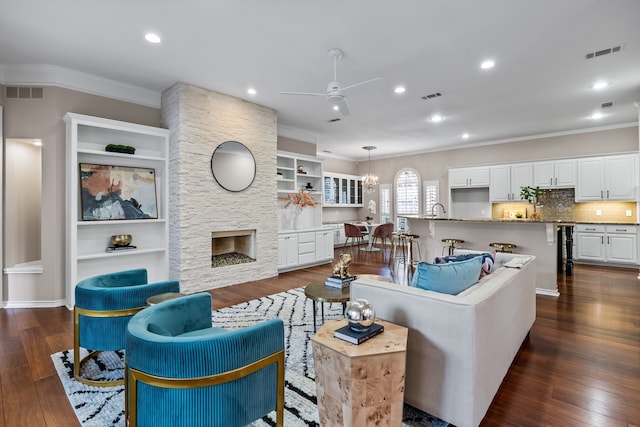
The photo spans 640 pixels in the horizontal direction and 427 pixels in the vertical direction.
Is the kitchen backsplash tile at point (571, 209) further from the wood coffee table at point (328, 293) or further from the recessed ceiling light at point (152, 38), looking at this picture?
the recessed ceiling light at point (152, 38)

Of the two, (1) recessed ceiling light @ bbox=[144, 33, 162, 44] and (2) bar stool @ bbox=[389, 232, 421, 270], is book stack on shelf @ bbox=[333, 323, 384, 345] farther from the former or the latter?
(2) bar stool @ bbox=[389, 232, 421, 270]

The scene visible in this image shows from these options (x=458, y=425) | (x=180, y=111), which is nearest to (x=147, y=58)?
(x=180, y=111)

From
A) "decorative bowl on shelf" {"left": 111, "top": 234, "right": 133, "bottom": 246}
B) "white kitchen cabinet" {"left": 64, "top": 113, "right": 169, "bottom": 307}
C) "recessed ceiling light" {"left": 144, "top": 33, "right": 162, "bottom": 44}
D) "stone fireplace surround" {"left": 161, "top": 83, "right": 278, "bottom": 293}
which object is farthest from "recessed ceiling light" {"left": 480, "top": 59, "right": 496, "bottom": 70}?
"decorative bowl on shelf" {"left": 111, "top": 234, "right": 133, "bottom": 246}

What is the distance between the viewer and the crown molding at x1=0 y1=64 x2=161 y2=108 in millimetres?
3941

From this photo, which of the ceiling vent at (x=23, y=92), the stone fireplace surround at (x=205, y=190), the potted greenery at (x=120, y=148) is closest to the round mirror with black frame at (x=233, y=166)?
the stone fireplace surround at (x=205, y=190)

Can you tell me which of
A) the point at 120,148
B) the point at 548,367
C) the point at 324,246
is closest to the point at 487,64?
the point at 548,367

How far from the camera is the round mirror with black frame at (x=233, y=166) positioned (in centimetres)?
488

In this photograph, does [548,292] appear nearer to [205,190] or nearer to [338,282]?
[338,282]

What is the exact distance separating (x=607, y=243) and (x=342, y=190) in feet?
21.7

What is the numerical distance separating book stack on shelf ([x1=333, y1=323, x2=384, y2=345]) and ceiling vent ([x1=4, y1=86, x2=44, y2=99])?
496 centimetres

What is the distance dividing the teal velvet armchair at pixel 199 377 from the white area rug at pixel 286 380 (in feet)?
1.58

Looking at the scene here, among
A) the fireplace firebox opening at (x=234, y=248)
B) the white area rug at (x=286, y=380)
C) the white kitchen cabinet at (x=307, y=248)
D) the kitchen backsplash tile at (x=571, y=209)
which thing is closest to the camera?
the white area rug at (x=286, y=380)

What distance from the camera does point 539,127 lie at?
6867mm

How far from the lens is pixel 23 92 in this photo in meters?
3.99
